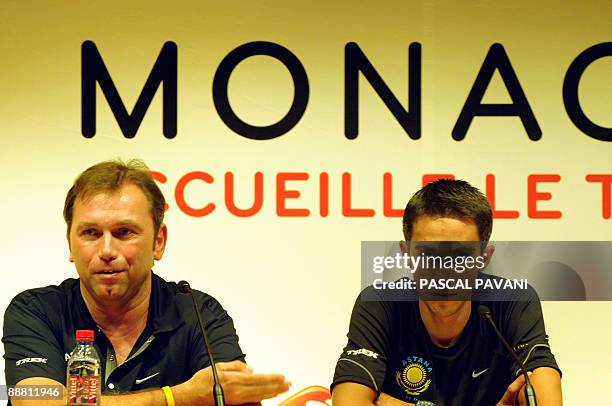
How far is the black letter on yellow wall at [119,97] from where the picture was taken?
395cm

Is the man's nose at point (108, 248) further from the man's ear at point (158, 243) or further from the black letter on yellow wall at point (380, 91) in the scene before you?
the black letter on yellow wall at point (380, 91)

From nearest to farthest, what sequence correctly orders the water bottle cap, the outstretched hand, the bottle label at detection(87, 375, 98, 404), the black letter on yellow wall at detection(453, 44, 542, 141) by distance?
1. the bottle label at detection(87, 375, 98, 404)
2. the water bottle cap
3. the outstretched hand
4. the black letter on yellow wall at detection(453, 44, 542, 141)

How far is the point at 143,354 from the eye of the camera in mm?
3266

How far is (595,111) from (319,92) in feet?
3.47

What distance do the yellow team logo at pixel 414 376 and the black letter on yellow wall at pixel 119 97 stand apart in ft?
4.24

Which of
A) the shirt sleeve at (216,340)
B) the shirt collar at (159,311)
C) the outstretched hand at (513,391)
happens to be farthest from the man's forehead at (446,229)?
the shirt collar at (159,311)

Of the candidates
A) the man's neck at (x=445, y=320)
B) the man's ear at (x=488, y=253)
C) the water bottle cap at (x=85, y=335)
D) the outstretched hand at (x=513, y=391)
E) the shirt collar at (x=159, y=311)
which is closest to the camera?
the water bottle cap at (x=85, y=335)

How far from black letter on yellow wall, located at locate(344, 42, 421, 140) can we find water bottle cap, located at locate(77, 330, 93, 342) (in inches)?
53.3

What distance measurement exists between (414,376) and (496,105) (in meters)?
1.16

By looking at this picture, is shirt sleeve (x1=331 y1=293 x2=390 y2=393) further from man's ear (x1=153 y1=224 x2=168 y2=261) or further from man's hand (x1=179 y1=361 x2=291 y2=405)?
man's ear (x1=153 y1=224 x2=168 y2=261)

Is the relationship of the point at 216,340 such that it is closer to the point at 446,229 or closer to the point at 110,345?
the point at 110,345

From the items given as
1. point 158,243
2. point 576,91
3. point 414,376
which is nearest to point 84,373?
point 158,243

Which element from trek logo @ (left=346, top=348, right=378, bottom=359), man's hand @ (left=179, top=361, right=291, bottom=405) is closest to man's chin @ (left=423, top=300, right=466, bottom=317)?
trek logo @ (left=346, top=348, right=378, bottom=359)

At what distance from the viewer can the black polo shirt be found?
3148 mm
